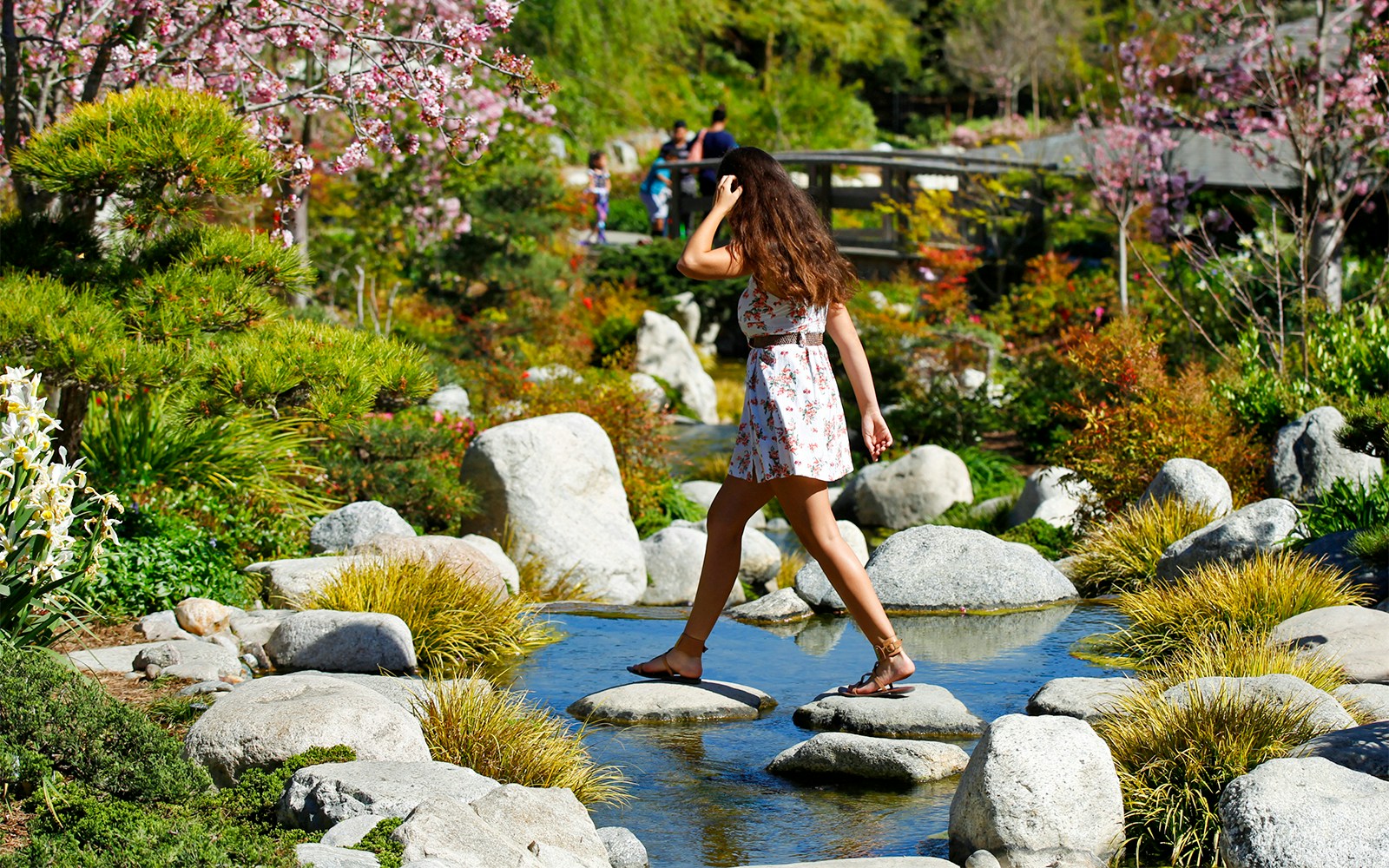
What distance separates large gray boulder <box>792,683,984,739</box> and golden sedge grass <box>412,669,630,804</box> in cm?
95

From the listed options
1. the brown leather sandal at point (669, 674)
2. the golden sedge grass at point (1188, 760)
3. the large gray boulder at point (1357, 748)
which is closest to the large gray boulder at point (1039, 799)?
the golden sedge grass at point (1188, 760)

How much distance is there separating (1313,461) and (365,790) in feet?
21.3

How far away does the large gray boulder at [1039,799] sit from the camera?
383 cm

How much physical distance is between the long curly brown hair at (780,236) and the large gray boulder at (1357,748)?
2.12m

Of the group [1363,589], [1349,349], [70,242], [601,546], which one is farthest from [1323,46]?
[70,242]

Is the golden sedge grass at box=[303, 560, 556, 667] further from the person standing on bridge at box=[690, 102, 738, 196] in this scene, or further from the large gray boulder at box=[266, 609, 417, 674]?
the person standing on bridge at box=[690, 102, 738, 196]

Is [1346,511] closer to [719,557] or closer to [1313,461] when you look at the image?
[1313,461]

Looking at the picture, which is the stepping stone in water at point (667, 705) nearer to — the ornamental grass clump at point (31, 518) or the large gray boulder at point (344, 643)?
the large gray boulder at point (344, 643)

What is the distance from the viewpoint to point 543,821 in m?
3.71

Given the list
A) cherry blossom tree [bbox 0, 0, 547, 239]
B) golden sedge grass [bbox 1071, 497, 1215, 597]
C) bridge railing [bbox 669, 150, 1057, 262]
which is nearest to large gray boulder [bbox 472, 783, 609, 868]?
cherry blossom tree [bbox 0, 0, 547, 239]

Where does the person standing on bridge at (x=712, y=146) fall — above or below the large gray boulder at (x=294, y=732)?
above

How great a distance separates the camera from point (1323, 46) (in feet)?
39.3

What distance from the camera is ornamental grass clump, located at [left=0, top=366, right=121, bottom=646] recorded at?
4191mm

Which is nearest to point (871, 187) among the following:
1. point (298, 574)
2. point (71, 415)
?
point (298, 574)
